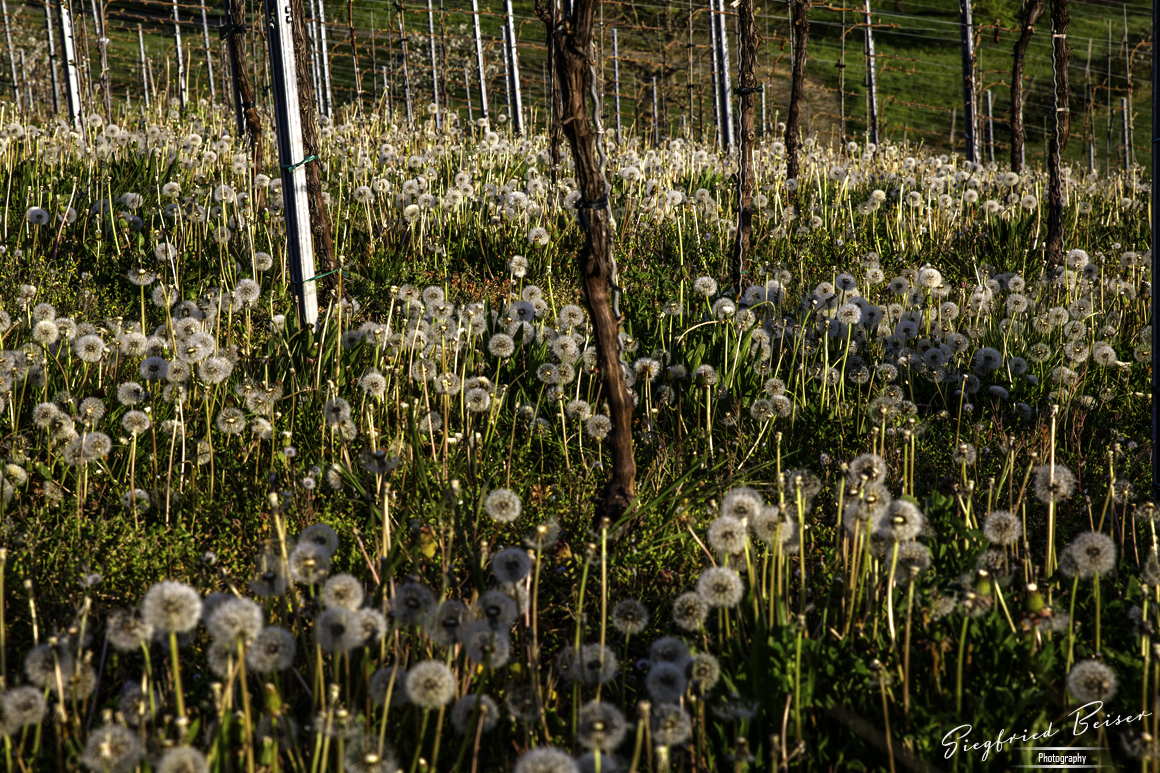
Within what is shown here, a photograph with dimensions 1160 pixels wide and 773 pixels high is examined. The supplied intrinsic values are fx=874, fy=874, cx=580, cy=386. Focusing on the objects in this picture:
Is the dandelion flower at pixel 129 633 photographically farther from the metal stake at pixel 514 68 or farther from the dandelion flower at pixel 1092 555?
the metal stake at pixel 514 68

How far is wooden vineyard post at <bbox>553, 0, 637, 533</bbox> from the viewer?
2.76 m

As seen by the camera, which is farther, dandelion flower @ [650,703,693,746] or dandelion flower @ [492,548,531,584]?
dandelion flower @ [492,548,531,584]

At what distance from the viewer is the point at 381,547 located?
247 centimetres

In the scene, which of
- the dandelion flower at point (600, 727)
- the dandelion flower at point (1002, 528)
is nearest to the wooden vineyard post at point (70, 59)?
the dandelion flower at point (600, 727)

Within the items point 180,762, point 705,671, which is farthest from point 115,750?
point 705,671

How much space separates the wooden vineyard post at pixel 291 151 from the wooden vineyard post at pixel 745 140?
2.58 meters

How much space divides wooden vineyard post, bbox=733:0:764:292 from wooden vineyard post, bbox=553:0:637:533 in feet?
8.46

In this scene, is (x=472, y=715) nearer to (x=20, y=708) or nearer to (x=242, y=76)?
(x=20, y=708)

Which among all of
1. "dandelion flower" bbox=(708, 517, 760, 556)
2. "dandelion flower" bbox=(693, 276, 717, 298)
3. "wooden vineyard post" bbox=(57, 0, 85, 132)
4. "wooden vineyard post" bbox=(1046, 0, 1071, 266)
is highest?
"wooden vineyard post" bbox=(57, 0, 85, 132)

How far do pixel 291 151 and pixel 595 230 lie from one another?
213cm

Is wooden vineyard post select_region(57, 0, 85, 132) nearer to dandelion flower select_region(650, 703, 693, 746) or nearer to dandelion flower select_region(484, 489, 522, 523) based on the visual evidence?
dandelion flower select_region(484, 489, 522, 523)

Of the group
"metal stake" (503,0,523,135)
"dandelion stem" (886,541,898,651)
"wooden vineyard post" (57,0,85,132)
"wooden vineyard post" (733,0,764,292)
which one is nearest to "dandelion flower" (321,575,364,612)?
"dandelion stem" (886,541,898,651)

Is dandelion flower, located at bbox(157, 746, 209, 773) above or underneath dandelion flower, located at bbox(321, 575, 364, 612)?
underneath

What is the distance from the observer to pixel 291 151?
4.30m
